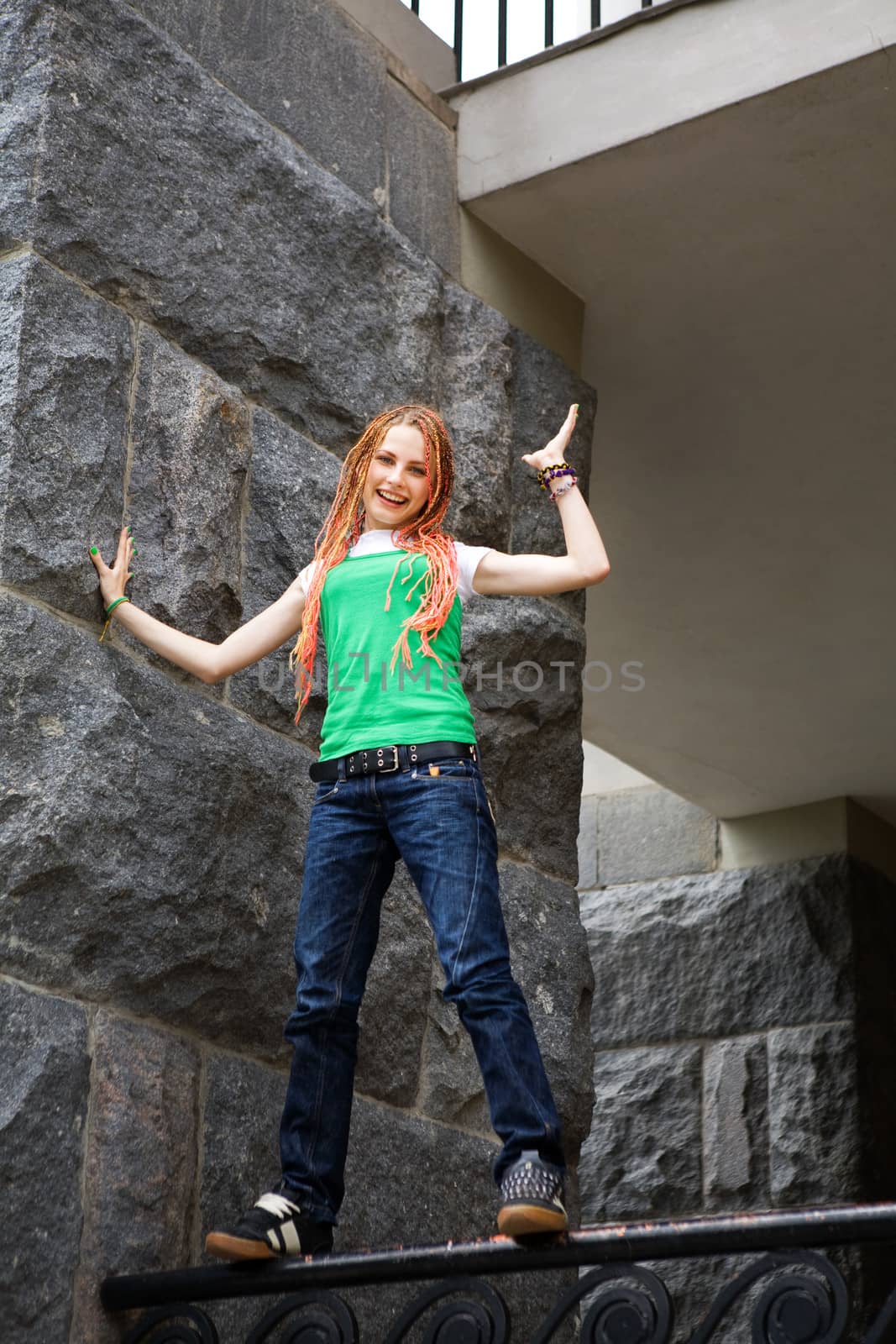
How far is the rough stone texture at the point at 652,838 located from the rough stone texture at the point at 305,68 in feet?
10.6

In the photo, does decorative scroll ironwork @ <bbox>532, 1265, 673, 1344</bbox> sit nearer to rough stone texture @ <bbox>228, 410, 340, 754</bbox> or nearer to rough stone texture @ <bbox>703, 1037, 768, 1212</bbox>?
rough stone texture @ <bbox>228, 410, 340, 754</bbox>

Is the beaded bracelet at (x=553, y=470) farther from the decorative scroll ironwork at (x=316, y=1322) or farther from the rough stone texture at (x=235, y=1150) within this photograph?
the decorative scroll ironwork at (x=316, y=1322)

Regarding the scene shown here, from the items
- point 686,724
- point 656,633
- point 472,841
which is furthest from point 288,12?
point 686,724

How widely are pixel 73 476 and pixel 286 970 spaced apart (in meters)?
0.84

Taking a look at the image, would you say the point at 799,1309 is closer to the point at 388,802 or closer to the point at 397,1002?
the point at 388,802

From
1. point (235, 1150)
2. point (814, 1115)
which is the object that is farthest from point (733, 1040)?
point (235, 1150)

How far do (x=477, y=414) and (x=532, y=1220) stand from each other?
1817 mm

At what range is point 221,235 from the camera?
118 inches

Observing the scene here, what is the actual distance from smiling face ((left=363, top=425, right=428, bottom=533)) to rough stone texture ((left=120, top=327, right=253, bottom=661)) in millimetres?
265

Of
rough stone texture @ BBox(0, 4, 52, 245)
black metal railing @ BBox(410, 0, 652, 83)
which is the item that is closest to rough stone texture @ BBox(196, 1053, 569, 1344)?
rough stone texture @ BBox(0, 4, 52, 245)

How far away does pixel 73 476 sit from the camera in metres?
2.58

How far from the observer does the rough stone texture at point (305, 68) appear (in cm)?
309

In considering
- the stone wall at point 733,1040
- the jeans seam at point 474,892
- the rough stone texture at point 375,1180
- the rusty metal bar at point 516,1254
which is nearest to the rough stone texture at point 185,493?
the jeans seam at point 474,892

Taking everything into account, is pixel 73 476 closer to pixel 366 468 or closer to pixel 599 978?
pixel 366 468
